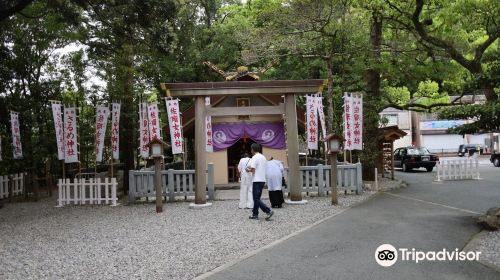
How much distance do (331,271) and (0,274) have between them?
179 inches

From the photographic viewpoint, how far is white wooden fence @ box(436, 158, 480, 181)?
18969 mm

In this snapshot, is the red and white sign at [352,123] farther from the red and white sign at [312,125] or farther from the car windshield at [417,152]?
the car windshield at [417,152]

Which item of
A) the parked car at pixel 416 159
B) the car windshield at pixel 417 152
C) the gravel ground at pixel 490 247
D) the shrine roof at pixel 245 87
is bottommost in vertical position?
the gravel ground at pixel 490 247

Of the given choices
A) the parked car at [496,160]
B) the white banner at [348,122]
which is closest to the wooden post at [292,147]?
the white banner at [348,122]

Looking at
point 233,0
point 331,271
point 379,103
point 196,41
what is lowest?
point 331,271

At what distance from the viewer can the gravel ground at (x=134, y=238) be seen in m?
6.03

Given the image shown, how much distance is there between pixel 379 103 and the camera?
18.0 metres

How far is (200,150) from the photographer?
11984mm

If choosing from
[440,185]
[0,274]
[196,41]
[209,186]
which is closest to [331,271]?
[0,274]

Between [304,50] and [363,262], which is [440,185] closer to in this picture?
[304,50]

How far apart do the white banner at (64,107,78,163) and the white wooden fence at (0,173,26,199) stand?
314 cm

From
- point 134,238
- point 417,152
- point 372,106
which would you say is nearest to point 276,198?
point 134,238

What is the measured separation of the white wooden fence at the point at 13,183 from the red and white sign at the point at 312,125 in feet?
34.5

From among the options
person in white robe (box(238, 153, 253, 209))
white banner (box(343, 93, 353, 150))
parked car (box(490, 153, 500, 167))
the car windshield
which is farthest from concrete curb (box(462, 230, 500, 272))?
parked car (box(490, 153, 500, 167))
